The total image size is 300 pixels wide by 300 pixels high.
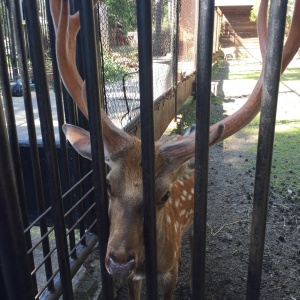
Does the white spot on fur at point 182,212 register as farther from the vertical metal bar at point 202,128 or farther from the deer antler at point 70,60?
the vertical metal bar at point 202,128

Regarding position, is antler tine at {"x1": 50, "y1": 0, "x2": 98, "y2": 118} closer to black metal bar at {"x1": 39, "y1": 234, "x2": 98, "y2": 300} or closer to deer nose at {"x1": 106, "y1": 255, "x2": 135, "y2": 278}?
deer nose at {"x1": 106, "y1": 255, "x2": 135, "y2": 278}

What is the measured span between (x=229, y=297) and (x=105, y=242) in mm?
1891

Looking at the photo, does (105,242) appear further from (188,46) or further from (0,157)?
(188,46)

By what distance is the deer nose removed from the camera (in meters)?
1.50

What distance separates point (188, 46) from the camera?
29.6 feet

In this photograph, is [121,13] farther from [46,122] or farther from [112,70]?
[46,122]

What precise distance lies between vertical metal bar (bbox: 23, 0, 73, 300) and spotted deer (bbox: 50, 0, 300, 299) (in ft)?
1.19

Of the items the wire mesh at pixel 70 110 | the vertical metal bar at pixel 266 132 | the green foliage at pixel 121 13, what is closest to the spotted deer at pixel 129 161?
the wire mesh at pixel 70 110

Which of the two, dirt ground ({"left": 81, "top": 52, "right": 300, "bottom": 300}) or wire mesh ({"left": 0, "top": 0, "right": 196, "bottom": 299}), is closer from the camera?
wire mesh ({"left": 0, "top": 0, "right": 196, "bottom": 299})

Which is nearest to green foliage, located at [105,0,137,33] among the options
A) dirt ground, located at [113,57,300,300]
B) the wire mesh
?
the wire mesh

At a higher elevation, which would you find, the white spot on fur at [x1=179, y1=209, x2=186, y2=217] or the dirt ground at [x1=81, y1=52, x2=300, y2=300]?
the white spot on fur at [x1=179, y1=209, x2=186, y2=217]

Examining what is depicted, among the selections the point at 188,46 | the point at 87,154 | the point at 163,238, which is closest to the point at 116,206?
the point at 87,154

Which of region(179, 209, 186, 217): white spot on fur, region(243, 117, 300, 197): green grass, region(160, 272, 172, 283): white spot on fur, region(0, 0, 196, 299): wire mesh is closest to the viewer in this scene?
region(0, 0, 196, 299): wire mesh

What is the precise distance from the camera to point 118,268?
59.7 inches
